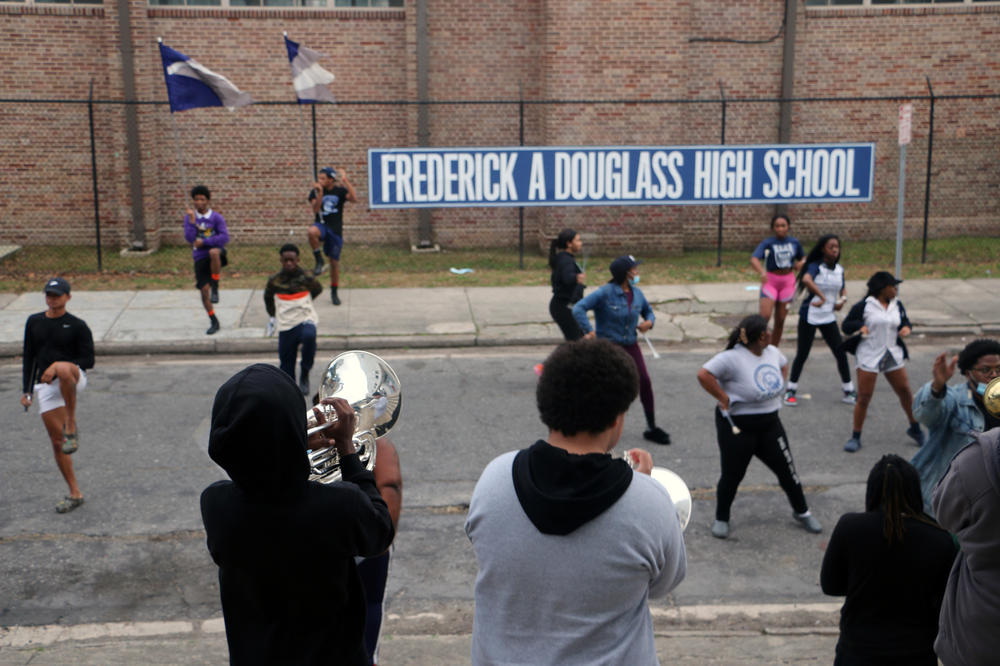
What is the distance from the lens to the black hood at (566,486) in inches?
108

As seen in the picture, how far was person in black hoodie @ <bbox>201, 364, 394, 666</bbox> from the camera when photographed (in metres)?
2.88

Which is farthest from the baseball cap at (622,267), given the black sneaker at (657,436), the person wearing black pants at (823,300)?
the person wearing black pants at (823,300)

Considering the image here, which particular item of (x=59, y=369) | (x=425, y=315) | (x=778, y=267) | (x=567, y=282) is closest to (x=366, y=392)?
(x=59, y=369)

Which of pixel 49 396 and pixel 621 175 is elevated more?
pixel 621 175

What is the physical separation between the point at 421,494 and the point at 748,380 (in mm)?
2711

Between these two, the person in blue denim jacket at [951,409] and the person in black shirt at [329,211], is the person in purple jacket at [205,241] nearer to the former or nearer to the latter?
the person in black shirt at [329,211]

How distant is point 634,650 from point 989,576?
4.73 ft

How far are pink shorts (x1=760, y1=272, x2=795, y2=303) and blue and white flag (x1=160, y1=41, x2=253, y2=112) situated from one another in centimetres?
853

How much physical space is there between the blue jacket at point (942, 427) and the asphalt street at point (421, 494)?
39.9 inches

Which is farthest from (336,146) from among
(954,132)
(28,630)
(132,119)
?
(28,630)

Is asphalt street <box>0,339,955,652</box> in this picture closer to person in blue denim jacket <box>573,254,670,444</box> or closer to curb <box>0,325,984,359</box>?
person in blue denim jacket <box>573,254,670,444</box>

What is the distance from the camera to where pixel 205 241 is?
13430 millimetres

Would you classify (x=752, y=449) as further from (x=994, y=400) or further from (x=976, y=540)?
(x=976, y=540)

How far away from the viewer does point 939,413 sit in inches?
240
